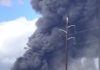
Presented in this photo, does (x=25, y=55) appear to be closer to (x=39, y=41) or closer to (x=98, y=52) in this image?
(x=39, y=41)

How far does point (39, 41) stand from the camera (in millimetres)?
65688

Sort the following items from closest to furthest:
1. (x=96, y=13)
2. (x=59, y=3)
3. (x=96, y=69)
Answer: (x=59, y=3)
(x=96, y=13)
(x=96, y=69)

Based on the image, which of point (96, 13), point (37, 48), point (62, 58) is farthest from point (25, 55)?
point (96, 13)

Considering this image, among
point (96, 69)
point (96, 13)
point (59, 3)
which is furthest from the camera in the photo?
point (96, 69)

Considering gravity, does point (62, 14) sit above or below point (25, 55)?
above

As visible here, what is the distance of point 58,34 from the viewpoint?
67750 mm

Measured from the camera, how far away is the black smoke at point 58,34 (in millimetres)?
65750

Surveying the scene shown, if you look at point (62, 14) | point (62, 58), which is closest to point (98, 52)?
point (62, 58)

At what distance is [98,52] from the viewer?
71562mm

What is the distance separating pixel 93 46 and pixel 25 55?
1410 cm

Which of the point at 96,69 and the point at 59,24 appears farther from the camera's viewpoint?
the point at 96,69

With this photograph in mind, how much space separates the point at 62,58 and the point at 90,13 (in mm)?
10755

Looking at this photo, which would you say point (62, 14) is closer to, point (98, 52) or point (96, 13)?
point (96, 13)

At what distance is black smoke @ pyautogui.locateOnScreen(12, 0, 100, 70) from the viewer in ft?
216
